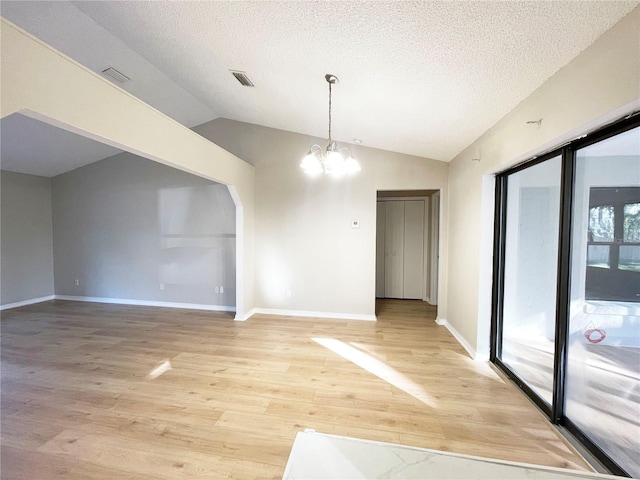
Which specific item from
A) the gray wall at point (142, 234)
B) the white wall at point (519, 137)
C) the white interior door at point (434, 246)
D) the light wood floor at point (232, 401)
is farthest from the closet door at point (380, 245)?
the gray wall at point (142, 234)

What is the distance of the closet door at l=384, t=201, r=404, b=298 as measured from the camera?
5.65m

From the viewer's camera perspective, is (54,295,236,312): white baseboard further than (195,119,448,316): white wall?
Yes

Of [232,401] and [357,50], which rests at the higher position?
[357,50]

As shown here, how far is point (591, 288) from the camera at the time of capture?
1.87 meters

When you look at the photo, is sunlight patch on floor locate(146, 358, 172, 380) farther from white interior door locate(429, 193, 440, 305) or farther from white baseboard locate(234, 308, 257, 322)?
white interior door locate(429, 193, 440, 305)

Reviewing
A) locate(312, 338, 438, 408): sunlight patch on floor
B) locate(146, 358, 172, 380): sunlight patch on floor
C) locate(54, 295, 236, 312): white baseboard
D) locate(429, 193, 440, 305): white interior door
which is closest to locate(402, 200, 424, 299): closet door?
locate(429, 193, 440, 305): white interior door

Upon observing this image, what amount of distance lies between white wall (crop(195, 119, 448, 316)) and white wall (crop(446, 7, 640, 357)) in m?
1.05

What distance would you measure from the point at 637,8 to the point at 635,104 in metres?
0.43

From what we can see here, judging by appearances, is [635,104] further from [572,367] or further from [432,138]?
[432,138]

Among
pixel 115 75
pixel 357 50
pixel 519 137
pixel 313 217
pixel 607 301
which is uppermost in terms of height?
pixel 115 75

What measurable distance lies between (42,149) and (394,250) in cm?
693

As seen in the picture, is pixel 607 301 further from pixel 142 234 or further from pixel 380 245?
pixel 142 234

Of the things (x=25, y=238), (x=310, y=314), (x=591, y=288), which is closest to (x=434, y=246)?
(x=310, y=314)

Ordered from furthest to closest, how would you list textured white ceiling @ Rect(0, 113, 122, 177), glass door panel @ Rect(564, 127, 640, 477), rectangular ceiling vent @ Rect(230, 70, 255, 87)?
textured white ceiling @ Rect(0, 113, 122, 177) → rectangular ceiling vent @ Rect(230, 70, 255, 87) → glass door panel @ Rect(564, 127, 640, 477)
